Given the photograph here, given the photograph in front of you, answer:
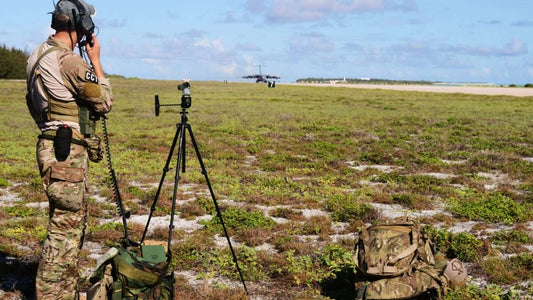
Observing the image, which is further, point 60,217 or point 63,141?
point 60,217

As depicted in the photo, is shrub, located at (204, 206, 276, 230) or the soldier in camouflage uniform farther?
shrub, located at (204, 206, 276, 230)

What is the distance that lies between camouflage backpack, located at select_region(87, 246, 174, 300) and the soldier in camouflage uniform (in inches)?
17.9

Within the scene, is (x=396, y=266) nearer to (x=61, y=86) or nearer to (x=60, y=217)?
(x=60, y=217)

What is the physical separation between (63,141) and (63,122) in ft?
0.92

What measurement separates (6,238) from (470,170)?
1337cm

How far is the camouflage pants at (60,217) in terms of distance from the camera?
5.32 meters

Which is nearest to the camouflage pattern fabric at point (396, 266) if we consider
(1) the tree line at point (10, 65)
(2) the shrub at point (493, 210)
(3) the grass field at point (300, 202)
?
(3) the grass field at point (300, 202)

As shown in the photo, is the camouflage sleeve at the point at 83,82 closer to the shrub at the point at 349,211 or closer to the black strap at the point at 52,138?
the black strap at the point at 52,138

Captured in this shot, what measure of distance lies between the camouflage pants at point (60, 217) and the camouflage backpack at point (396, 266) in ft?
11.4

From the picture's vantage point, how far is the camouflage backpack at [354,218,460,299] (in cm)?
599

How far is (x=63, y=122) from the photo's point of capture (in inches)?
214

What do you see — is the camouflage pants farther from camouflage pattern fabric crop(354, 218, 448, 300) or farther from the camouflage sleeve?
camouflage pattern fabric crop(354, 218, 448, 300)

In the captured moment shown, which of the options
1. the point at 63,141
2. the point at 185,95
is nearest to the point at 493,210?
the point at 185,95

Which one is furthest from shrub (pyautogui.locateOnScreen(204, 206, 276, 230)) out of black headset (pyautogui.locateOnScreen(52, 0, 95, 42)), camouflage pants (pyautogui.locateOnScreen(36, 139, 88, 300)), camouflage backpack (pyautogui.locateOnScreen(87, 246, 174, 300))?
black headset (pyautogui.locateOnScreen(52, 0, 95, 42))
